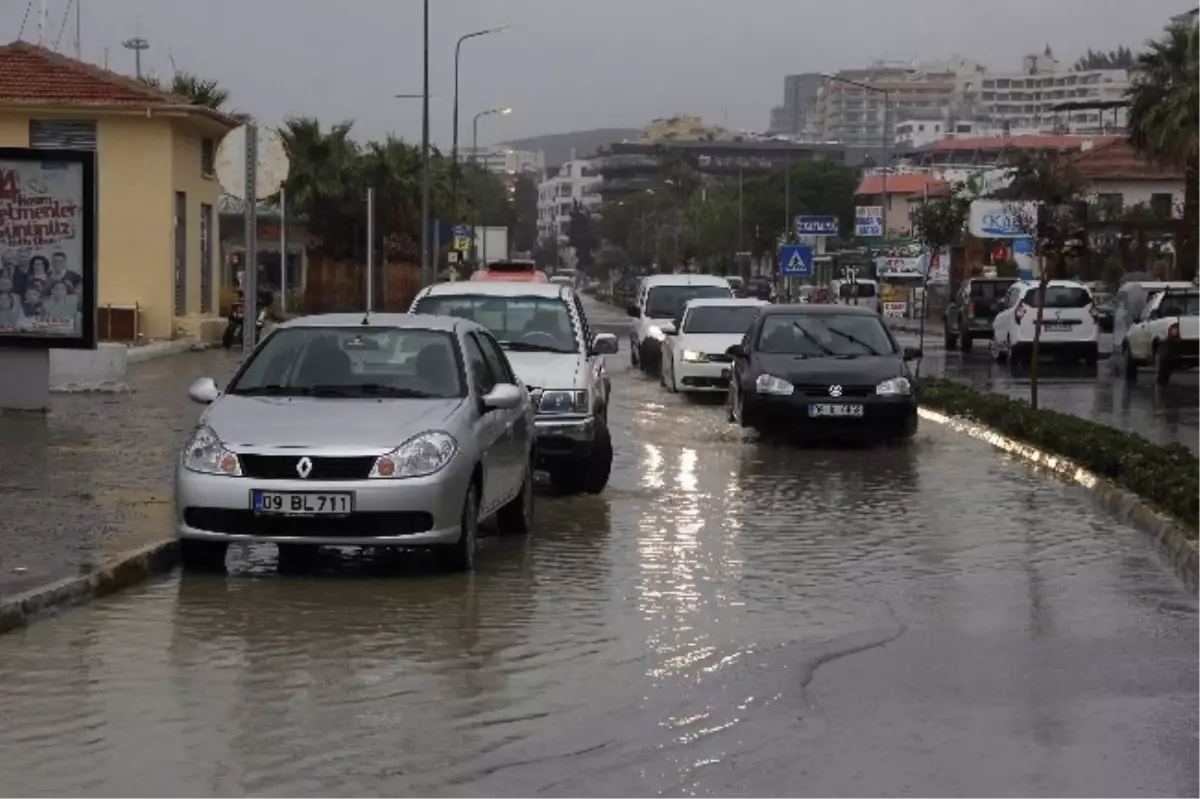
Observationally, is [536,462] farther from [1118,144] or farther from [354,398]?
[1118,144]

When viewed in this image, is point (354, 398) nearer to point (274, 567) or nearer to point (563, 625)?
point (274, 567)

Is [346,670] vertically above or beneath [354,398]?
beneath

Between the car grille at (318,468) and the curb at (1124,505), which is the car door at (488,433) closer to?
the car grille at (318,468)

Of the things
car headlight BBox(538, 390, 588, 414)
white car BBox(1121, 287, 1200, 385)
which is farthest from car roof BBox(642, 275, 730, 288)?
car headlight BBox(538, 390, 588, 414)

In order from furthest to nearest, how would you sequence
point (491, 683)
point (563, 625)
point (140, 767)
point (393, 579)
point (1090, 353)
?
point (1090, 353)
point (393, 579)
point (563, 625)
point (491, 683)
point (140, 767)

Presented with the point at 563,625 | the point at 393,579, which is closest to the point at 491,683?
the point at 563,625

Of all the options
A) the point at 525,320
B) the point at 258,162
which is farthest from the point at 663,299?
the point at 258,162

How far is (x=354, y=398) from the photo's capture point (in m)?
12.3

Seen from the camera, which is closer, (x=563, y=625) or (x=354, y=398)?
(x=563, y=625)

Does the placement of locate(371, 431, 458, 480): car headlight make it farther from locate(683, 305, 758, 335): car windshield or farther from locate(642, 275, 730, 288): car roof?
locate(642, 275, 730, 288): car roof

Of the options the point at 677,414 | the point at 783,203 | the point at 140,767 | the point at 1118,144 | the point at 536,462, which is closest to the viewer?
the point at 140,767

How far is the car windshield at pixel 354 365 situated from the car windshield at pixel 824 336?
31.2 ft

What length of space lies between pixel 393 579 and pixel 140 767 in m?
4.68

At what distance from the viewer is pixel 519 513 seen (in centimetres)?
1378
